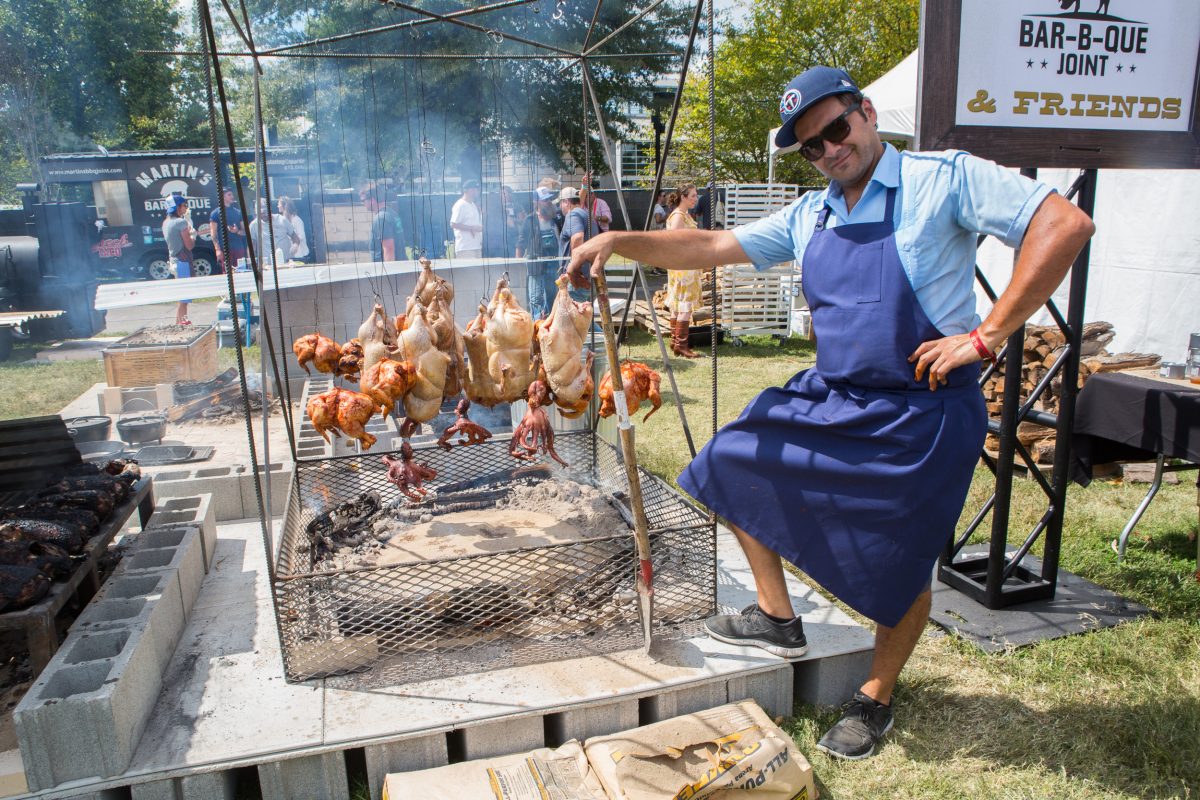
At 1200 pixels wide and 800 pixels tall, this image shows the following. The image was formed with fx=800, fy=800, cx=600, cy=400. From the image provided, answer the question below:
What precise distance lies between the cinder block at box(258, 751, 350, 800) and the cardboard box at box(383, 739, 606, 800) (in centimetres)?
17

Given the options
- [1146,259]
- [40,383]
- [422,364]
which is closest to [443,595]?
[422,364]

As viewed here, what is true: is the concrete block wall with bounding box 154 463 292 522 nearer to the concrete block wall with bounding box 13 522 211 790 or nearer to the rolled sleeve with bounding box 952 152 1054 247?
the concrete block wall with bounding box 13 522 211 790

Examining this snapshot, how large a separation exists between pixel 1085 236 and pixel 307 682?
117 inches

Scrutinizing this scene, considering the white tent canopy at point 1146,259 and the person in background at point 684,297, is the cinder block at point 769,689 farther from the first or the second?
the person in background at point 684,297

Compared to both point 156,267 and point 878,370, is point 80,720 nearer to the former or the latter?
point 878,370

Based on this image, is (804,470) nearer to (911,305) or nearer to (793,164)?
(911,305)

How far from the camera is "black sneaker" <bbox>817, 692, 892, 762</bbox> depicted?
2834 mm

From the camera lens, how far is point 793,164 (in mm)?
22922

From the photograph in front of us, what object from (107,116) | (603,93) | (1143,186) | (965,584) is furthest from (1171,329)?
(107,116)

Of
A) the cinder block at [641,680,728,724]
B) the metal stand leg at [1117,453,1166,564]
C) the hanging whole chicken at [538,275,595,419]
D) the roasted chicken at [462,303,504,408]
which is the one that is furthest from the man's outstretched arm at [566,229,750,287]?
the metal stand leg at [1117,453,1166,564]

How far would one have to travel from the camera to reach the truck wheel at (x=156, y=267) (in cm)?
1745

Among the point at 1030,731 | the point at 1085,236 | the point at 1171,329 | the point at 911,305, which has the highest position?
the point at 1085,236

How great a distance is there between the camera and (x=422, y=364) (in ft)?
11.4

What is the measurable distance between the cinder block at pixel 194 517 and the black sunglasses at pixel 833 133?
3.21 meters
